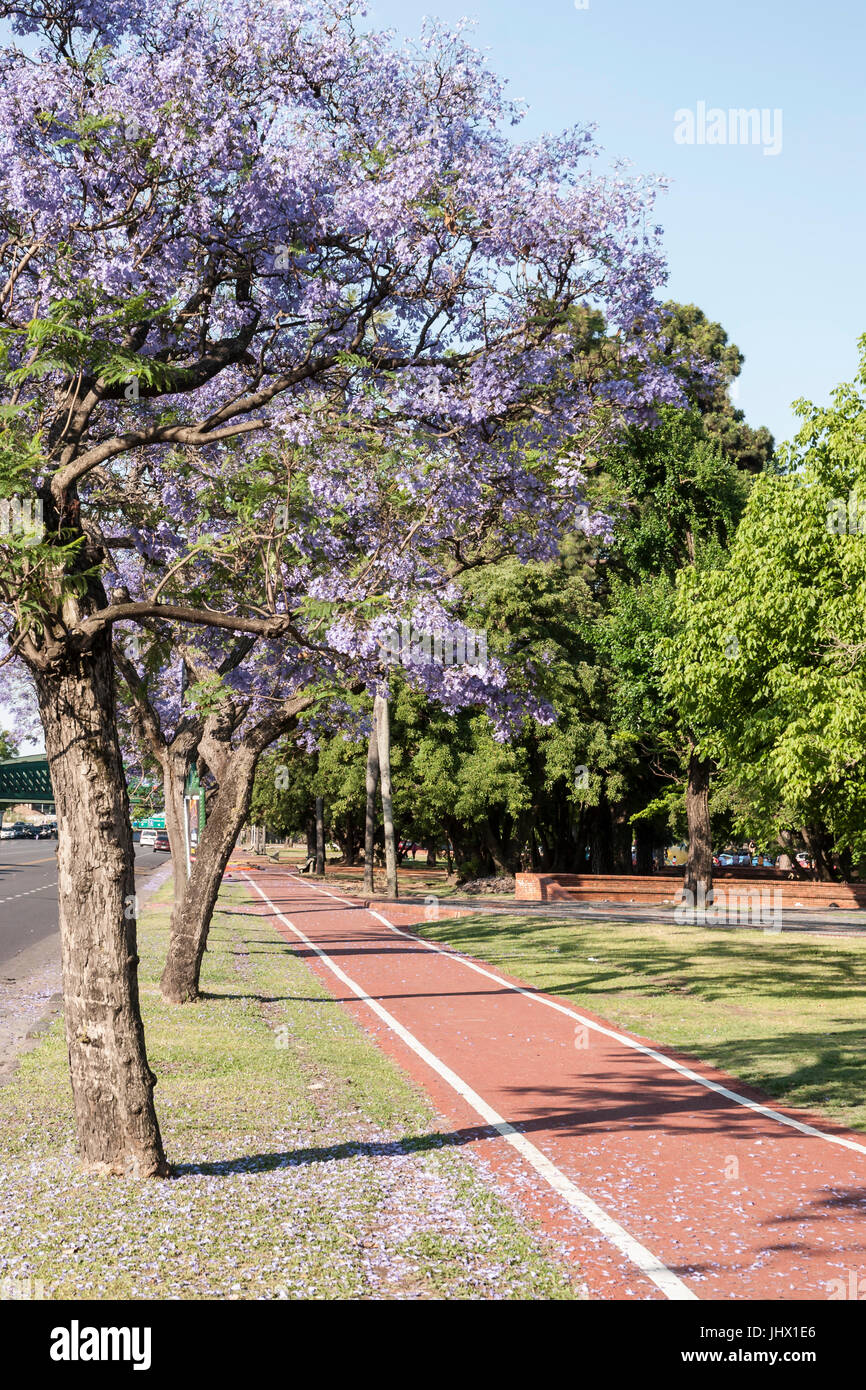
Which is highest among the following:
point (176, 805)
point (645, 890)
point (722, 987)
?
point (176, 805)

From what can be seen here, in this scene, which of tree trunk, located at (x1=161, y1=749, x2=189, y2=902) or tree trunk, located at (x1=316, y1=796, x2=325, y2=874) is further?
tree trunk, located at (x1=316, y1=796, x2=325, y2=874)

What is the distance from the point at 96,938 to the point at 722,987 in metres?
14.2

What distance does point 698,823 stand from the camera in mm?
36219

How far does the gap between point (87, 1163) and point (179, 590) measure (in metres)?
7.76

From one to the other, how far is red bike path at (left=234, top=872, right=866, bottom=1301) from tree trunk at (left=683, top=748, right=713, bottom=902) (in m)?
19.4

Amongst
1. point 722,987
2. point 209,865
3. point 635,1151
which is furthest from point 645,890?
point 635,1151

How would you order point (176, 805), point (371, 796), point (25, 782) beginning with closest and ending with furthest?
point (176, 805) < point (371, 796) < point (25, 782)

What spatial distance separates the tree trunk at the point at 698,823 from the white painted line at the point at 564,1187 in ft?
74.0

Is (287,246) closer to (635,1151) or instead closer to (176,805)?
(635,1151)

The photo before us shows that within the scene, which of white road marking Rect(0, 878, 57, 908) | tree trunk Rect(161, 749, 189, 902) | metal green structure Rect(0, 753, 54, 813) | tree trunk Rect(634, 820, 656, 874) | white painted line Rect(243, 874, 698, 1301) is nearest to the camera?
white painted line Rect(243, 874, 698, 1301)

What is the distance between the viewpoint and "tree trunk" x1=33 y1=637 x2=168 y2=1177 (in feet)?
25.0

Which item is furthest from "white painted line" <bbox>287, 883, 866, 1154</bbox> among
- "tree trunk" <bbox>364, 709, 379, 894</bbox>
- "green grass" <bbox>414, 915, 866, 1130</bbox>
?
"tree trunk" <bbox>364, 709, 379, 894</bbox>

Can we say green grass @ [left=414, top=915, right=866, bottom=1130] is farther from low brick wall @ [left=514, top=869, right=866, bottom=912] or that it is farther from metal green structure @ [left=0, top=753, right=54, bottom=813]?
metal green structure @ [left=0, top=753, right=54, bottom=813]

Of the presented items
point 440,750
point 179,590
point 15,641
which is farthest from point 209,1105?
point 440,750
